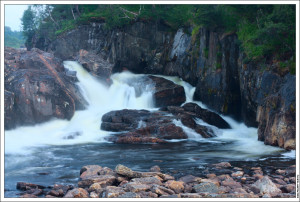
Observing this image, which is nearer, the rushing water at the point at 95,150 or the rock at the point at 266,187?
the rock at the point at 266,187

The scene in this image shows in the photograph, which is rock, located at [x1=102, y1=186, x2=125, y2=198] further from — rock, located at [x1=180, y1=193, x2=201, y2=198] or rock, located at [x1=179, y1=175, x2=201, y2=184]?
rock, located at [x1=179, y1=175, x2=201, y2=184]

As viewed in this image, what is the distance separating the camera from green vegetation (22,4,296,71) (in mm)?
8539

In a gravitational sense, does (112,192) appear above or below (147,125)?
below

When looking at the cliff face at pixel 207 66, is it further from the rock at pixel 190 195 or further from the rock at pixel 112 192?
the rock at pixel 112 192

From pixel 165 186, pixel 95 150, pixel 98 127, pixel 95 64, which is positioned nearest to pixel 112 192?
pixel 165 186

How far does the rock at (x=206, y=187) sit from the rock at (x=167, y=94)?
8.41 m

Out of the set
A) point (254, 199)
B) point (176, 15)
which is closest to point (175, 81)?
point (176, 15)

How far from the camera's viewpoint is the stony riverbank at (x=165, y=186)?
4672mm

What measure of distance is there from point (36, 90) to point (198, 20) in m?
6.27

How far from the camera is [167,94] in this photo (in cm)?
1370

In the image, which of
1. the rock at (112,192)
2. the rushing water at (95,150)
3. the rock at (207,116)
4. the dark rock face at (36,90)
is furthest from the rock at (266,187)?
the dark rock face at (36,90)

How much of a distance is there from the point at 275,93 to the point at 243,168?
3.51 metres

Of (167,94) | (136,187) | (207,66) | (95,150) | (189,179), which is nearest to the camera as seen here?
(136,187)

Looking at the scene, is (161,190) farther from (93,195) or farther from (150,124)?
(150,124)
